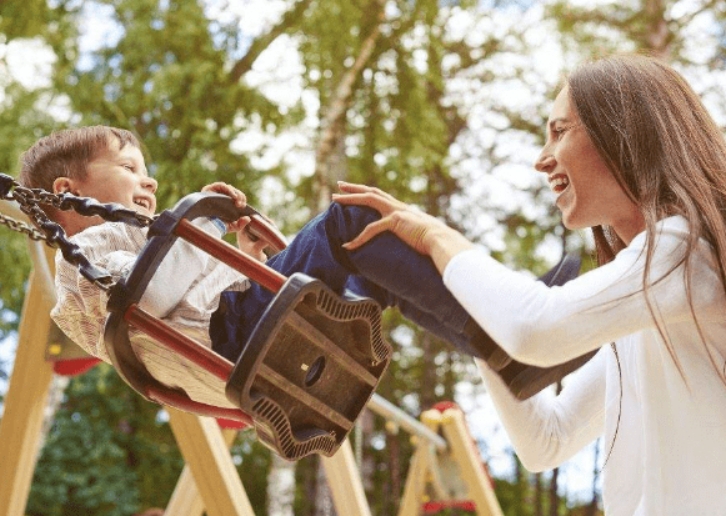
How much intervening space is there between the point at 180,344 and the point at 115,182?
2.47ft

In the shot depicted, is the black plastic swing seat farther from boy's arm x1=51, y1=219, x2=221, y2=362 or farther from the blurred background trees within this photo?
the blurred background trees

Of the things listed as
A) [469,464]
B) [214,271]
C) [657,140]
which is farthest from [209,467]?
[469,464]

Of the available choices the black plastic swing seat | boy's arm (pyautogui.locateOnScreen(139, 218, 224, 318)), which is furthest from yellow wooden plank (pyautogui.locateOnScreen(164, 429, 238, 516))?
the black plastic swing seat

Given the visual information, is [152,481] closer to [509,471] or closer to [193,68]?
[509,471]

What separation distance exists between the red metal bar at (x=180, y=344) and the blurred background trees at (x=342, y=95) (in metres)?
6.09

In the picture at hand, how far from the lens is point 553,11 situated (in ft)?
33.0

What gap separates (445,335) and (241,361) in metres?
0.49

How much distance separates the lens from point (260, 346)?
140 cm

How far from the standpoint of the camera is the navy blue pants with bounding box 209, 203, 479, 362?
1616mm

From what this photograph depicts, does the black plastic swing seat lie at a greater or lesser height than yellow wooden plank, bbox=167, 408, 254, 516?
greater

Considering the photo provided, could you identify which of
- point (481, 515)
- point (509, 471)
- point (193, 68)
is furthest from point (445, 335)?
point (509, 471)

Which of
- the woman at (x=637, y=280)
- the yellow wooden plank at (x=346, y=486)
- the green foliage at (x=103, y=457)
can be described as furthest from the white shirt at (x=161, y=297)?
the green foliage at (x=103, y=457)

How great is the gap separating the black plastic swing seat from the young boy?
0.11 m

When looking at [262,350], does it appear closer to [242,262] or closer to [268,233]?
[242,262]
